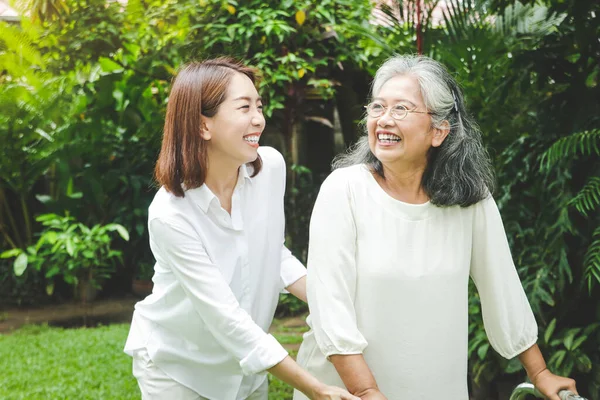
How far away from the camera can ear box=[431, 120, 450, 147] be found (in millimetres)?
1977

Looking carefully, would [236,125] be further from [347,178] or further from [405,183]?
[405,183]

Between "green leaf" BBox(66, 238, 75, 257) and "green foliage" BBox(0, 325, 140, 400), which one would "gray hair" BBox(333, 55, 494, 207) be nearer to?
"green foliage" BBox(0, 325, 140, 400)

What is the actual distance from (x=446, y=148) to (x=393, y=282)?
423mm

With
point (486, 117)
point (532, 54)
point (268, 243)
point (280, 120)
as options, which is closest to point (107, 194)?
point (280, 120)

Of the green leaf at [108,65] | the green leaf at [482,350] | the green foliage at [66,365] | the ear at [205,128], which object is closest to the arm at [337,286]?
the ear at [205,128]

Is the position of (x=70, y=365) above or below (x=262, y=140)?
below

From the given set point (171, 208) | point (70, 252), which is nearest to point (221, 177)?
point (171, 208)

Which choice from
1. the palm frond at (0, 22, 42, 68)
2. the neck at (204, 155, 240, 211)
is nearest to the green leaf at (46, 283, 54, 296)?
the palm frond at (0, 22, 42, 68)

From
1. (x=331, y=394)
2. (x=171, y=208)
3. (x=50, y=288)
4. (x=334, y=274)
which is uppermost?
(x=171, y=208)

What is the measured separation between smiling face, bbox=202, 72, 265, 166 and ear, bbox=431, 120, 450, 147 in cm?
50

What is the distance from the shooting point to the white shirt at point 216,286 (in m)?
1.98

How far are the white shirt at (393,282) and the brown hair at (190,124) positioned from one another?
0.41m

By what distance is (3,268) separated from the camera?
6961mm

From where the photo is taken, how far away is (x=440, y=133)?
1986 mm
